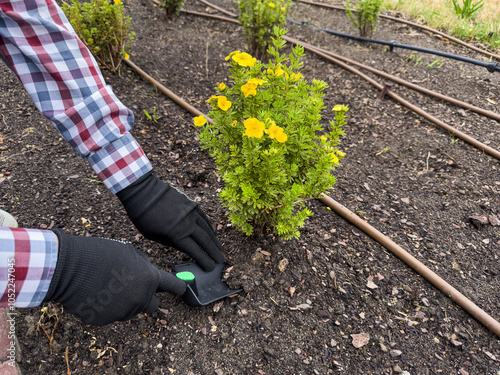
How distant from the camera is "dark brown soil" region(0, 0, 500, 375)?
1503 mm

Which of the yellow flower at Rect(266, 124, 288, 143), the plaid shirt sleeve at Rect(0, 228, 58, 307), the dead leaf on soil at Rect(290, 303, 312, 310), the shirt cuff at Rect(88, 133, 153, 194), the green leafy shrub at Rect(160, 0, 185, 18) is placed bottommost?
the dead leaf on soil at Rect(290, 303, 312, 310)

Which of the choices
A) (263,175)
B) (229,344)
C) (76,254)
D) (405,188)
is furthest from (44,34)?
(405,188)

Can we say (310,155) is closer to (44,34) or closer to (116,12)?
(44,34)

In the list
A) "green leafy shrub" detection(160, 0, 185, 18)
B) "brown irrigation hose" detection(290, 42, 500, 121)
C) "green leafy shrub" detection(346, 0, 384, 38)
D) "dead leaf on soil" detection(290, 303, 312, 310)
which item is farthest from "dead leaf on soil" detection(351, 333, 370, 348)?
"green leafy shrub" detection(160, 0, 185, 18)

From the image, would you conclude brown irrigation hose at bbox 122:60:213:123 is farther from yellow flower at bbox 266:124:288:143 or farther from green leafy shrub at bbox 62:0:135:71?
yellow flower at bbox 266:124:288:143

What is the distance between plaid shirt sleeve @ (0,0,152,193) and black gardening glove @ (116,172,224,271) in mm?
82

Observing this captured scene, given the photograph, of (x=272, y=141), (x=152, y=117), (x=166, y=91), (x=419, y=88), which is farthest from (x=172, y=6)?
(x=272, y=141)

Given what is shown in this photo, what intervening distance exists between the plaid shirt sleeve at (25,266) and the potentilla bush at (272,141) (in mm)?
701

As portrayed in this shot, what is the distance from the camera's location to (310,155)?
1509mm

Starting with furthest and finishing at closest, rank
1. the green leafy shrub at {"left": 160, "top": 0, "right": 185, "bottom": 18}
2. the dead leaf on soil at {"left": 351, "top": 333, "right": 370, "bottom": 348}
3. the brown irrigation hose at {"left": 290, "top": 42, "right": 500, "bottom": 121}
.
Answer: the green leafy shrub at {"left": 160, "top": 0, "right": 185, "bottom": 18}, the brown irrigation hose at {"left": 290, "top": 42, "right": 500, "bottom": 121}, the dead leaf on soil at {"left": 351, "top": 333, "right": 370, "bottom": 348}

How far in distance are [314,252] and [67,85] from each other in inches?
58.2

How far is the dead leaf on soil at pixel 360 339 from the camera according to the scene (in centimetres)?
156

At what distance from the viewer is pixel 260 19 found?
3523mm

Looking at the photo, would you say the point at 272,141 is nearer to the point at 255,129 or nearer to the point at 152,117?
the point at 255,129
